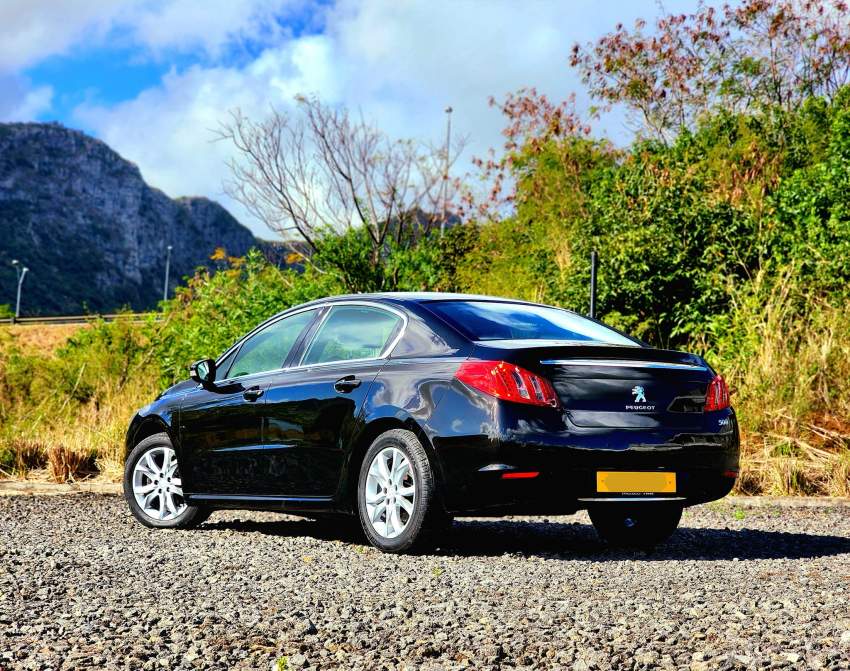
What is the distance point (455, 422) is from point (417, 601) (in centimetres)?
143

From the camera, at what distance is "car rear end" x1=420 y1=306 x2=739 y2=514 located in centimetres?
641

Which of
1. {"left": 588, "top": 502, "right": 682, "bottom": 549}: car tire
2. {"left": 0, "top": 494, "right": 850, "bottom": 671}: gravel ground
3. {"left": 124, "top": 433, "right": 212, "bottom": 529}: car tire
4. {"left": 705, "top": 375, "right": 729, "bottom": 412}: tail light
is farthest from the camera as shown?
{"left": 124, "top": 433, "right": 212, "bottom": 529}: car tire

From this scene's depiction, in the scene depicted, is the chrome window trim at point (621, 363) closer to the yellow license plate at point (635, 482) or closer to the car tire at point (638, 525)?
A: the yellow license plate at point (635, 482)

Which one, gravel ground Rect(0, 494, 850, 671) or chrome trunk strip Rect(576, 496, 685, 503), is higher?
chrome trunk strip Rect(576, 496, 685, 503)

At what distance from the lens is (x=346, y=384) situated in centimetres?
727

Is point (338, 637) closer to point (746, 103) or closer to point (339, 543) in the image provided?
point (339, 543)

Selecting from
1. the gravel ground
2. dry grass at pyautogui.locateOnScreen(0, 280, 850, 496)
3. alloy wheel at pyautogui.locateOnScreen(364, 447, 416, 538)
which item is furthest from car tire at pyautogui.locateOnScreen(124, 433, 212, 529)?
dry grass at pyautogui.locateOnScreen(0, 280, 850, 496)

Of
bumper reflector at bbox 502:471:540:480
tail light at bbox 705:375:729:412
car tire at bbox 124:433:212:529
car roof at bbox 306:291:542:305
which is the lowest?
car tire at bbox 124:433:212:529

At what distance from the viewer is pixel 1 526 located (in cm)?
837

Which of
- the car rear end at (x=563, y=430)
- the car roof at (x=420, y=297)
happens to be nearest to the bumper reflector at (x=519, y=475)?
the car rear end at (x=563, y=430)

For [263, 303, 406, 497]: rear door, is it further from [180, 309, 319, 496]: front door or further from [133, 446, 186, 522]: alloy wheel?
[133, 446, 186, 522]: alloy wheel

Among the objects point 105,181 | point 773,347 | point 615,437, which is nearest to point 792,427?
point 773,347

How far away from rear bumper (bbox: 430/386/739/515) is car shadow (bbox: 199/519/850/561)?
0.48 meters

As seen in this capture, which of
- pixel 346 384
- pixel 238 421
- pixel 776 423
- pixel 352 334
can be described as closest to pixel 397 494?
pixel 346 384
